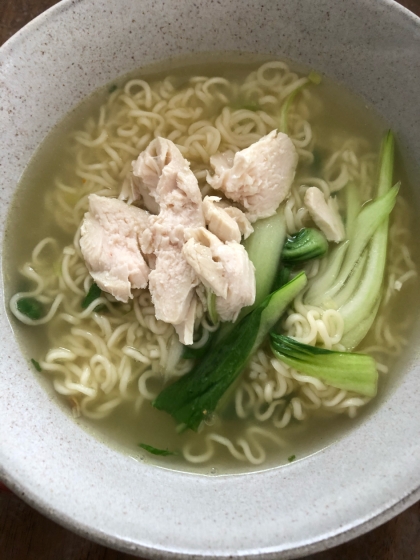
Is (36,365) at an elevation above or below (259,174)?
below

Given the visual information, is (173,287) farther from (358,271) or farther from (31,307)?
(358,271)

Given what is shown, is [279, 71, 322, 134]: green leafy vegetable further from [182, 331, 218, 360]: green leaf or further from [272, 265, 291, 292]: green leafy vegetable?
[182, 331, 218, 360]: green leaf

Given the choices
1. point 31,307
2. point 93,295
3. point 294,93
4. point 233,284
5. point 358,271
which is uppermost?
point 294,93

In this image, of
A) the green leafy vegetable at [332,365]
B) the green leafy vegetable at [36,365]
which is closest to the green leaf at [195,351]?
the green leafy vegetable at [332,365]

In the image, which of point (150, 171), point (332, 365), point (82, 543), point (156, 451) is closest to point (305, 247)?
point (332, 365)

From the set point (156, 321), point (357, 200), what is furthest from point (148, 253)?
point (357, 200)
